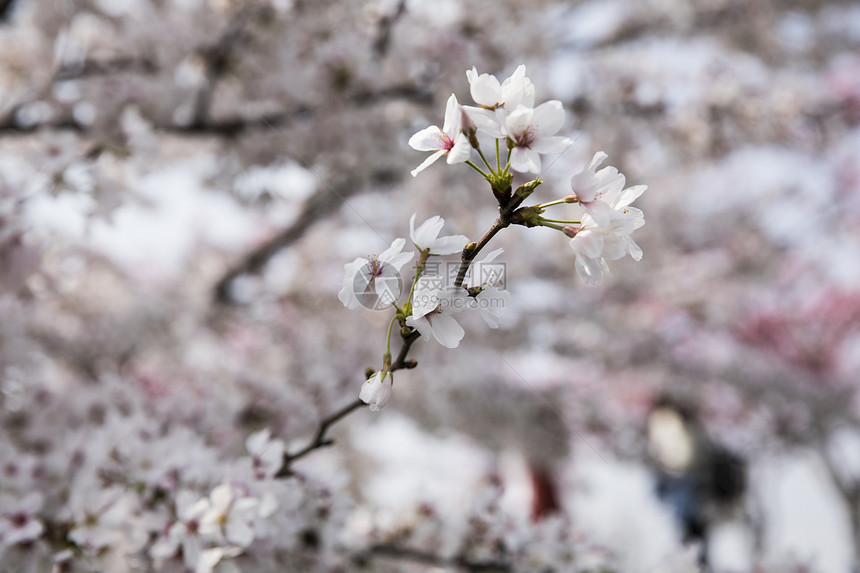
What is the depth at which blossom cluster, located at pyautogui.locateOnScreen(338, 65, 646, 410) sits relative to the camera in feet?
1.88

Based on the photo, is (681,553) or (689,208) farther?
(689,208)

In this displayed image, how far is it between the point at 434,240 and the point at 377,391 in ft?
0.62

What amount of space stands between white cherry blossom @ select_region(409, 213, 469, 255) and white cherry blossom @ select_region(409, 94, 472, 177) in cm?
7

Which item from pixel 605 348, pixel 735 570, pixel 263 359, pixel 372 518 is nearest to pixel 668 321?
pixel 605 348

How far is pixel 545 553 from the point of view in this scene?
1.26 metres

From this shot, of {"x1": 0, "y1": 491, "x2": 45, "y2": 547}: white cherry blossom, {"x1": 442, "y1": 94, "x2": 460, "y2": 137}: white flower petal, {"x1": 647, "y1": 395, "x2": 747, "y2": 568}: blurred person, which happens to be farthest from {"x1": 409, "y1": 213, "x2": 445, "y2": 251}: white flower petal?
{"x1": 647, "y1": 395, "x2": 747, "y2": 568}: blurred person

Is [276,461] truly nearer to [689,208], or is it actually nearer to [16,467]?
[16,467]

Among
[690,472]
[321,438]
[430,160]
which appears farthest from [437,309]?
[690,472]

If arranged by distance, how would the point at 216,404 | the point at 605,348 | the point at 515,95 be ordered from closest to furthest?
the point at 515,95
the point at 216,404
the point at 605,348

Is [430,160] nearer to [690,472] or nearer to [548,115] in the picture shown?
[548,115]

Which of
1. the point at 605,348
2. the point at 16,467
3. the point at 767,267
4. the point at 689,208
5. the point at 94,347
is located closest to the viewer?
the point at 16,467

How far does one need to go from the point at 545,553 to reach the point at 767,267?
22.3 feet

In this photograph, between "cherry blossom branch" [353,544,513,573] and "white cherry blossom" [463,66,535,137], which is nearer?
"white cherry blossom" [463,66,535,137]

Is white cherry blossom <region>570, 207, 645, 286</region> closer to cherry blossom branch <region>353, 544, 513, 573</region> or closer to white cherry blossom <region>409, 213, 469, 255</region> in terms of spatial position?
white cherry blossom <region>409, 213, 469, 255</region>
